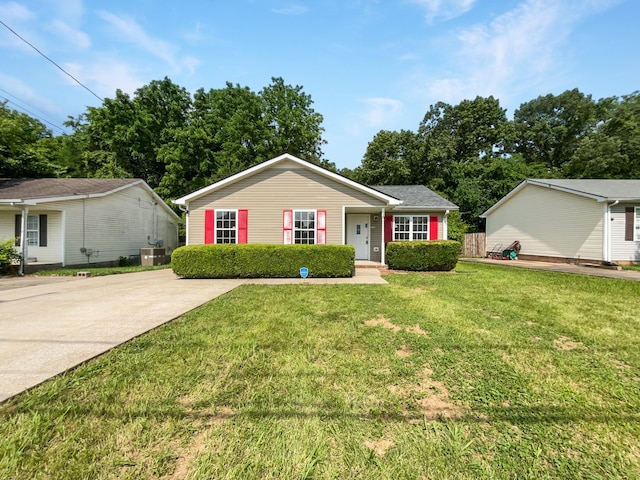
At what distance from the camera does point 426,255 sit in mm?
11078

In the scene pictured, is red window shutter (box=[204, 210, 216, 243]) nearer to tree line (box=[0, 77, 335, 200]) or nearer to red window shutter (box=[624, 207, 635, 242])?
tree line (box=[0, 77, 335, 200])

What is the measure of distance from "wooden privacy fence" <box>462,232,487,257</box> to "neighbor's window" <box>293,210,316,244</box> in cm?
1376

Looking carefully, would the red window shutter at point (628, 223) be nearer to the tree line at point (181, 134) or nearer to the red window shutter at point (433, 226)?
the red window shutter at point (433, 226)

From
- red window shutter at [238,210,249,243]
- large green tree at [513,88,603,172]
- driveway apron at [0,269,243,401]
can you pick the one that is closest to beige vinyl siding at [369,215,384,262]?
red window shutter at [238,210,249,243]

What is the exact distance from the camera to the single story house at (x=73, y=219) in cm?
1291

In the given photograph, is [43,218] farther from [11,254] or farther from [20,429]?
[20,429]

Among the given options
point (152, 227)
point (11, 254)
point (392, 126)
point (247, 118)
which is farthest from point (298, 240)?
point (392, 126)

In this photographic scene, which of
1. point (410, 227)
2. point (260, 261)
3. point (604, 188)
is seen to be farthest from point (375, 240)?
point (604, 188)

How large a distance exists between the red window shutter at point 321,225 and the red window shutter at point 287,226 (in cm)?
108

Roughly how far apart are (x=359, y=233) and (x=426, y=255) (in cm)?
375

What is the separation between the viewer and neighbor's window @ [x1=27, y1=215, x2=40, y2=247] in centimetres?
1338

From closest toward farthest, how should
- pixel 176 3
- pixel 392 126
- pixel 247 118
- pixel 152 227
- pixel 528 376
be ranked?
pixel 528 376 → pixel 176 3 → pixel 152 227 → pixel 247 118 → pixel 392 126

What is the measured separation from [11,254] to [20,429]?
44.8 feet

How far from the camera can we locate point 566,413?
2.39 meters
